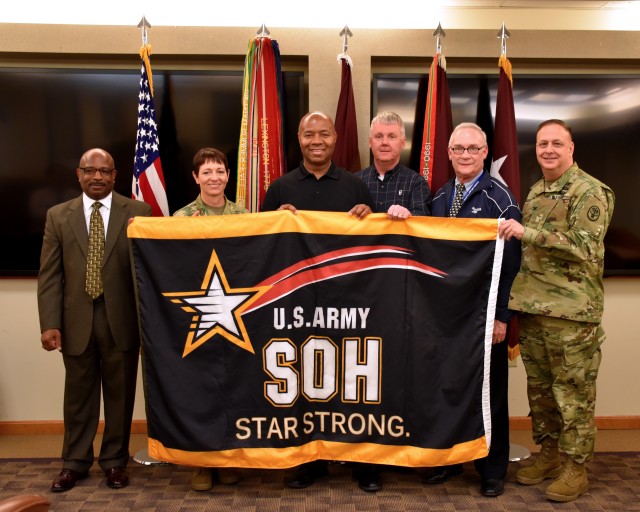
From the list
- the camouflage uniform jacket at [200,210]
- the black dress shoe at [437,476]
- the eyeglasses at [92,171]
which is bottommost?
the black dress shoe at [437,476]

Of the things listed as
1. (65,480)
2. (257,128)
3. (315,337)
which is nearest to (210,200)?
(257,128)

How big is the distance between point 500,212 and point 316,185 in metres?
0.87

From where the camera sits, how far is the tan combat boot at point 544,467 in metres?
3.10

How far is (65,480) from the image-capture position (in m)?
3.06

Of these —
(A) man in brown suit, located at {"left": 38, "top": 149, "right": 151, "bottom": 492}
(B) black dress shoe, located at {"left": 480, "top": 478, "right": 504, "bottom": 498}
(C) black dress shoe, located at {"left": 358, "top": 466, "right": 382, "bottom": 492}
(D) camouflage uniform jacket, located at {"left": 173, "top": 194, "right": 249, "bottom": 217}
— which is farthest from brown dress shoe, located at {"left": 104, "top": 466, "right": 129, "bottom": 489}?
(B) black dress shoe, located at {"left": 480, "top": 478, "right": 504, "bottom": 498}

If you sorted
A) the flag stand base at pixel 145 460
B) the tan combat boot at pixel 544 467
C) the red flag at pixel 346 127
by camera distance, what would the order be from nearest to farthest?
the tan combat boot at pixel 544 467, the flag stand base at pixel 145 460, the red flag at pixel 346 127

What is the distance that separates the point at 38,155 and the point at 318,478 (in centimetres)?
258

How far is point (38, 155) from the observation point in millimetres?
3871

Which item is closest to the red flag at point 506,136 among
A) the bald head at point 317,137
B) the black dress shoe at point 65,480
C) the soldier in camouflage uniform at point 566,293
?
the soldier in camouflage uniform at point 566,293

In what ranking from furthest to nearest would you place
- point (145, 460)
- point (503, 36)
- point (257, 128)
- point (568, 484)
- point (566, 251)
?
point (503, 36) < point (257, 128) < point (145, 460) < point (568, 484) < point (566, 251)

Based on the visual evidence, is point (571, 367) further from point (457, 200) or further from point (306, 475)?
point (306, 475)

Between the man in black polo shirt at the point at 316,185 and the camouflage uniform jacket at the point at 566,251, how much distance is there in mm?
810

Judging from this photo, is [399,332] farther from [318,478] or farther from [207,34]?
[207,34]

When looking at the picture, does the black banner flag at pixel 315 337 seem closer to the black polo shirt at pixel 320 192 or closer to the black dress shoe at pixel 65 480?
the black polo shirt at pixel 320 192
